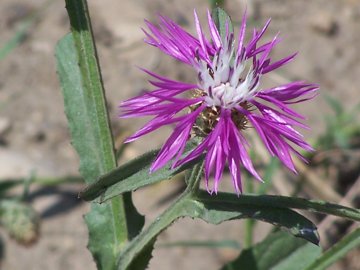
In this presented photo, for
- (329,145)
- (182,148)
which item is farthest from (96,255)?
(329,145)

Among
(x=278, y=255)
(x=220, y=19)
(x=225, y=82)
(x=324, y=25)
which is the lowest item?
(x=278, y=255)

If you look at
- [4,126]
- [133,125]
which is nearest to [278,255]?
[133,125]

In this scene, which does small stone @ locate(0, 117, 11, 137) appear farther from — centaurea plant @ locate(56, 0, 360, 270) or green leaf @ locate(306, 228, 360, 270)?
green leaf @ locate(306, 228, 360, 270)

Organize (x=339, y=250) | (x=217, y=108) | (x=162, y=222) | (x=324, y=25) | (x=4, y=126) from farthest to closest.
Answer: (x=324, y=25) < (x=4, y=126) < (x=339, y=250) < (x=162, y=222) < (x=217, y=108)

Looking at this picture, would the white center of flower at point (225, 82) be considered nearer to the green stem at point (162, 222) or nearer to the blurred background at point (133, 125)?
the green stem at point (162, 222)

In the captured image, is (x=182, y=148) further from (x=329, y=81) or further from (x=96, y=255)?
(x=329, y=81)

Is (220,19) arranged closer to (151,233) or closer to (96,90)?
(96,90)

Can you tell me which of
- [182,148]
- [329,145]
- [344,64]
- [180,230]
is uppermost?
[182,148]

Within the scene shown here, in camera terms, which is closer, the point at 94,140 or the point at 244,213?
the point at 244,213

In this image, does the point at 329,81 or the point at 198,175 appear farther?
the point at 329,81
